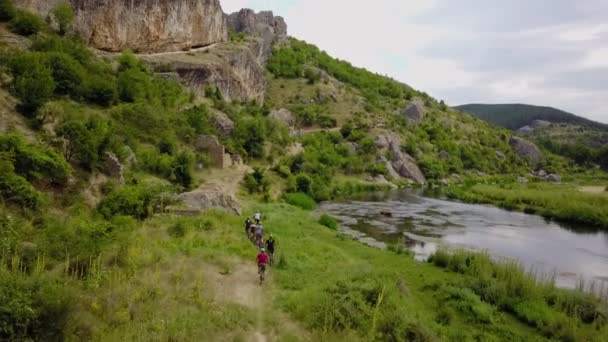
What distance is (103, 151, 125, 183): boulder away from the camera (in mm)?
25923

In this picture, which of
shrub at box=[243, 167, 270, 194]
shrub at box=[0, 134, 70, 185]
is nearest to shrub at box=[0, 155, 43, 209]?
shrub at box=[0, 134, 70, 185]

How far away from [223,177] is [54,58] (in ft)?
58.3

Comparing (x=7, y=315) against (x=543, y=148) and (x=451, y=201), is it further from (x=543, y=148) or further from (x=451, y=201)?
(x=543, y=148)

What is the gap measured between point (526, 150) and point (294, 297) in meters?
125

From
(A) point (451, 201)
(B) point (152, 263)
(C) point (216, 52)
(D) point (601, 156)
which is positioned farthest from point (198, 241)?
(D) point (601, 156)

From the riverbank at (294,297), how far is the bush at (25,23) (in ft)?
100.0

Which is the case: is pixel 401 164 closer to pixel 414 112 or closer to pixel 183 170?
pixel 414 112

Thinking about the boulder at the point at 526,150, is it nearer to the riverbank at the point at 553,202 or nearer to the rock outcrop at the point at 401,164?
the rock outcrop at the point at 401,164

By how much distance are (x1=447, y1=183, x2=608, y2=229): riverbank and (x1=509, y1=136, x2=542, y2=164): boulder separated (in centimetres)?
6612

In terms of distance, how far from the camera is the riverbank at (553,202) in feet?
141

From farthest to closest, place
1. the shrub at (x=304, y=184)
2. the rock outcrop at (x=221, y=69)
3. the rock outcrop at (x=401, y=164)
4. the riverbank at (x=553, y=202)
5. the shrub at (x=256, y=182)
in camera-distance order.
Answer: the rock outcrop at (x=401, y=164) → the rock outcrop at (x=221, y=69) → the shrub at (x=304, y=184) → the riverbank at (x=553, y=202) → the shrub at (x=256, y=182)

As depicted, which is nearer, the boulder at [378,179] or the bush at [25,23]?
the bush at [25,23]

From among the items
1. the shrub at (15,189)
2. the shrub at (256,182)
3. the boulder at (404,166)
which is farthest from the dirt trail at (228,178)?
the boulder at (404,166)

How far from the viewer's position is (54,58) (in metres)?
34.1
